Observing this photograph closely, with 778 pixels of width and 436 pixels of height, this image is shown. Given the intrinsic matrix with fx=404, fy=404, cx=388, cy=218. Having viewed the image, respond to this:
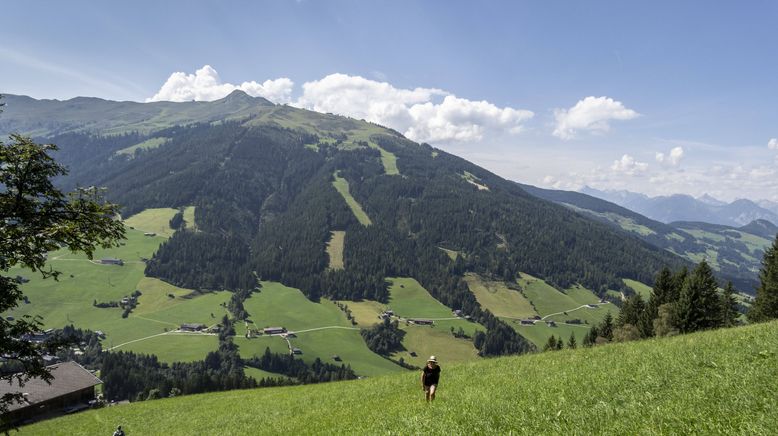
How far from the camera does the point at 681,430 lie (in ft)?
27.1

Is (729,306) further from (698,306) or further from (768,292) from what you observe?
(698,306)

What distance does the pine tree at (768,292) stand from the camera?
56.5 meters

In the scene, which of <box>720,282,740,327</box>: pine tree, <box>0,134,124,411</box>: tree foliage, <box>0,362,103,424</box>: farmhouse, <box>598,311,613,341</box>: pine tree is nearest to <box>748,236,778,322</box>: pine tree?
<box>720,282,740,327</box>: pine tree

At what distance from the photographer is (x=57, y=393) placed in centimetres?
6869

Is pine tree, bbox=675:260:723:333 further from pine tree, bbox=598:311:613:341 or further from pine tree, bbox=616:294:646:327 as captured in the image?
pine tree, bbox=598:311:613:341

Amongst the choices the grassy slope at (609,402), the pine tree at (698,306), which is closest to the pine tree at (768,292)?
the pine tree at (698,306)

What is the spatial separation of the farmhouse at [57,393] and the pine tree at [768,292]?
105763 mm

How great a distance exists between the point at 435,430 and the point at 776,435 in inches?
294

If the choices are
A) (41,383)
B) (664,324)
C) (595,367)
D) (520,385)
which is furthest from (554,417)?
(41,383)

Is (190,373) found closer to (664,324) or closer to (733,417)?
(664,324)

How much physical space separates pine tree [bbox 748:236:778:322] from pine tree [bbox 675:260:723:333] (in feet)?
21.8

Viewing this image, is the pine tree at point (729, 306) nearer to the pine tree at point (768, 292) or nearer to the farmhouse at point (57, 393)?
the pine tree at point (768, 292)

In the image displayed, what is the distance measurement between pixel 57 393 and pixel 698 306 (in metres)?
101

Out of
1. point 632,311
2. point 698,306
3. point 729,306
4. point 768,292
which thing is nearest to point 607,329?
point 632,311
